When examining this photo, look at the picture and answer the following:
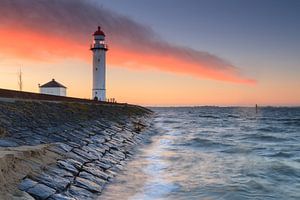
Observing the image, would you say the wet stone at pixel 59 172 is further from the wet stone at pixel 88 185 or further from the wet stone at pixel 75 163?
the wet stone at pixel 75 163

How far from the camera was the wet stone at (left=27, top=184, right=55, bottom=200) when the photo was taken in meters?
6.58

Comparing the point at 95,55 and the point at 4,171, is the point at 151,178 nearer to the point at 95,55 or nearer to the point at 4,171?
the point at 4,171

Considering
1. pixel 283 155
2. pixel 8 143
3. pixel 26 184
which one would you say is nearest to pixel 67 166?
→ pixel 8 143

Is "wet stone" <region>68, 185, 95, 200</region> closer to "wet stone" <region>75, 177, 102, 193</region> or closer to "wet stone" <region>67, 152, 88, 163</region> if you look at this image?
"wet stone" <region>75, 177, 102, 193</region>

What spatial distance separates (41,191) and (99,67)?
46.2 metres

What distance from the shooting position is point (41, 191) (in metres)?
6.80

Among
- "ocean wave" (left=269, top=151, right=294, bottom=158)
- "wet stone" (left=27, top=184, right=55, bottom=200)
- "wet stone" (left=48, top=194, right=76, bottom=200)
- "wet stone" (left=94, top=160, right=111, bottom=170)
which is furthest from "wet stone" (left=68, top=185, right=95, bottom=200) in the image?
"ocean wave" (left=269, top=151, right=294, bottom=158)

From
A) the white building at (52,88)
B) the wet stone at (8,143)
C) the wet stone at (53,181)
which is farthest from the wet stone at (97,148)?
the white building at (52,88)

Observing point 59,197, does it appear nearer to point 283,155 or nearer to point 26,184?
point 26,184

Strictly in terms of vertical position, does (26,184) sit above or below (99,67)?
below

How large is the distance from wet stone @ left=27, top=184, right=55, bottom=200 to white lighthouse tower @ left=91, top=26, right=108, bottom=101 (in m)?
45.1

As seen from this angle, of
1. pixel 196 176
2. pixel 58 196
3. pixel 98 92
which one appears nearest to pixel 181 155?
pixel 196 176

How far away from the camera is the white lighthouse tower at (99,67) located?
171 ft

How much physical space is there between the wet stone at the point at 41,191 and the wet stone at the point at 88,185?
4.44ft
